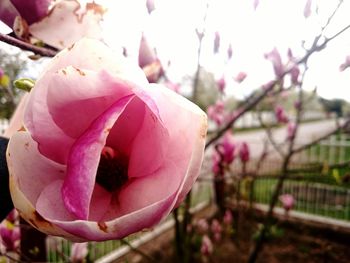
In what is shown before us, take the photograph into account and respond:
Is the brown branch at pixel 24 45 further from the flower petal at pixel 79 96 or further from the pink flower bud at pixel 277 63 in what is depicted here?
the pink flower bud at pixel 277 63

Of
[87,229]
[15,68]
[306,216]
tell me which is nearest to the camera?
[87,229]

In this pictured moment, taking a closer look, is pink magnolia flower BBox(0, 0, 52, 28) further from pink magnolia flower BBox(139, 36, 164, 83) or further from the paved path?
the paved path

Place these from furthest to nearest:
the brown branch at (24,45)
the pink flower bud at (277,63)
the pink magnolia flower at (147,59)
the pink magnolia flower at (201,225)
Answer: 1. the pink magnolia flower at (201,225)
2. the pink flower bud at (277,63)
3. the pink magnolia flower at (147,59)
4. the brown branch at (24,45)

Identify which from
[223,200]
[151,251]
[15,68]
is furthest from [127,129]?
[223,200]

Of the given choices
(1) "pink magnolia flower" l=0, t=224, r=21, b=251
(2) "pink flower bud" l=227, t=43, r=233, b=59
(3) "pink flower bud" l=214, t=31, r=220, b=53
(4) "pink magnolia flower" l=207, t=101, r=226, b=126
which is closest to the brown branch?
(1) "pink magnolia flower" l=0, t=224, r=21, b=251

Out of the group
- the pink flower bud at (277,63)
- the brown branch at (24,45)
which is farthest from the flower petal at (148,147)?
the pink flower bud at (277,63)

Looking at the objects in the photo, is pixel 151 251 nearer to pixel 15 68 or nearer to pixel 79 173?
pixel 15 68

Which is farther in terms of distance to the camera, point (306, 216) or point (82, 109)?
point (306, 216)

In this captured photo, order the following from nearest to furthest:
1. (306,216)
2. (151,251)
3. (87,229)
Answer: (87,229)
(151,251)
(306,216)
